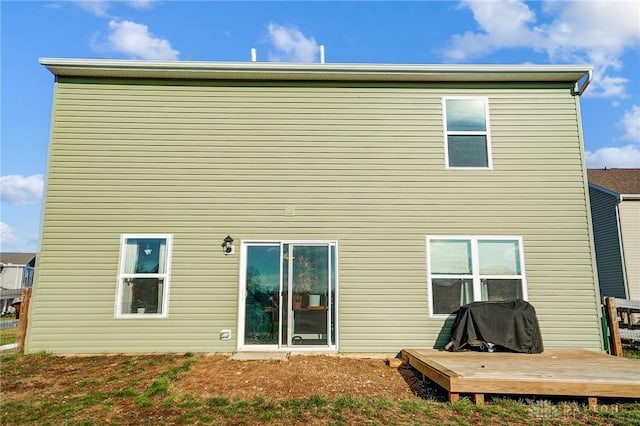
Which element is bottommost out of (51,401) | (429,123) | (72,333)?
(51,401)

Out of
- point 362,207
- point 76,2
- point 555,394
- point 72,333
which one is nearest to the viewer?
point 555,394

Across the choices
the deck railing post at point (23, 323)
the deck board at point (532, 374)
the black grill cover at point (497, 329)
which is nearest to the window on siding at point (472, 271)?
the black grill cover at point (497, 329)

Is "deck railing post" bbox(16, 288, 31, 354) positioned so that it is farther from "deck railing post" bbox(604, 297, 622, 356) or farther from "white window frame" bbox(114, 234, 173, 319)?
"deck railing post" bbox(604, 297, 622, 356)

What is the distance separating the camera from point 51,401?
4473 millimetres

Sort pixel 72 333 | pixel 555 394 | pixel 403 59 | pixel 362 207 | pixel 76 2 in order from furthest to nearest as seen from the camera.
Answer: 1. pixel 76 2
2. pixel 403 59
3. pixel 362 207
4. pixel 72 333
5. pixel 555 394

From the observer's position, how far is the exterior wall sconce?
708 centimetres

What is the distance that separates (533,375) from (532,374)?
0.18 ft

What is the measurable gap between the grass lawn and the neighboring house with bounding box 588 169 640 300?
11.7 m

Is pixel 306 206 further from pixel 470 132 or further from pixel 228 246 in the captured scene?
pixel 470 132

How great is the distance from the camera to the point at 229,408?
13.9 ft

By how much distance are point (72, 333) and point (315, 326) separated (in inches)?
169

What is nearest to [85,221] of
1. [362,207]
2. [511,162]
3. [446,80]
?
[362,207]

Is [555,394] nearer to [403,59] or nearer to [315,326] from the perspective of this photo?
[315,326]

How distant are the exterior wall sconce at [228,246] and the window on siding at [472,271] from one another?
3.63 metres
